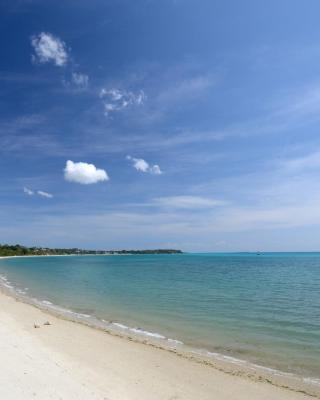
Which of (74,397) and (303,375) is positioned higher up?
(74,397)

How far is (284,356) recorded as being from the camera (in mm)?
13836

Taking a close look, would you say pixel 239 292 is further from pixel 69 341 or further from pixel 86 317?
pixel 69 341

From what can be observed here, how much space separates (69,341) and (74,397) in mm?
6762

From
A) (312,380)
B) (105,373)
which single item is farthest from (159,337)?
(312,380)

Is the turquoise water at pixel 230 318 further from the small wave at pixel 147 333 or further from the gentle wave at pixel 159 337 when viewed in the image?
the gentle wave at pixel 159 337

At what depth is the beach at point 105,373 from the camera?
9016 millimetres

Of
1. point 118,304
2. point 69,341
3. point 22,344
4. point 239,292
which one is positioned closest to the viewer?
point 22,344

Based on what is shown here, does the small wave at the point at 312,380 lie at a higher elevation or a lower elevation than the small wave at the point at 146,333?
higher

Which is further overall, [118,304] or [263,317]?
[118,304]

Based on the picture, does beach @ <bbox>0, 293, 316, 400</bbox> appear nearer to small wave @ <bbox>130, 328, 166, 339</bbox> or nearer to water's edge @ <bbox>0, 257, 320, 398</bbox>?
water's edge @ <bbox>0, 257, 320, 398</bbox>

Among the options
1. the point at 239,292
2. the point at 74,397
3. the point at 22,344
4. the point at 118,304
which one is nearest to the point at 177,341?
the point at 22,344

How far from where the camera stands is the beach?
29.6 feet

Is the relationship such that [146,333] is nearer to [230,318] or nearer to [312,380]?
[230,318]

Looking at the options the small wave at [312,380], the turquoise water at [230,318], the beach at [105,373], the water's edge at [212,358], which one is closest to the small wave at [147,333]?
the water's edge at [212,358]
